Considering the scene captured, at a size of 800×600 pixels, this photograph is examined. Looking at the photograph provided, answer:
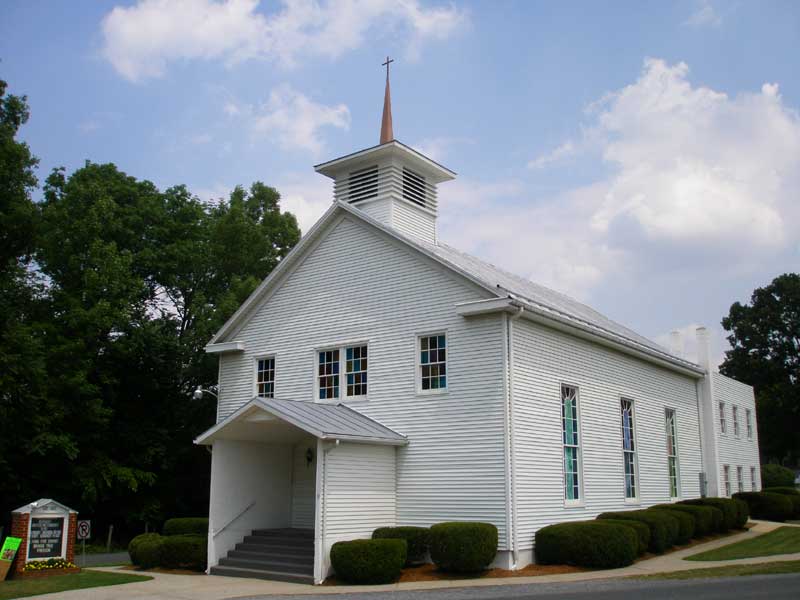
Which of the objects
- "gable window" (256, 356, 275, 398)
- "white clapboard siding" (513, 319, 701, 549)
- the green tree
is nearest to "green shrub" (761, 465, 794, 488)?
the green tree

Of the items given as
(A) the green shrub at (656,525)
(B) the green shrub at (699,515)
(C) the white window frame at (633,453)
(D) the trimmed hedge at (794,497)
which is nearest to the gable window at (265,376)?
(A) the green shrub at (656,525)

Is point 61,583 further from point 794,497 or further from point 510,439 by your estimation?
point 794,497

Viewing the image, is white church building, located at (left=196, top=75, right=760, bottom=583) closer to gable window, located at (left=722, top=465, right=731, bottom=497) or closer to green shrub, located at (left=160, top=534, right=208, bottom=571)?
green shrub, located at (left=160, top=534, right=208, bottom=571)

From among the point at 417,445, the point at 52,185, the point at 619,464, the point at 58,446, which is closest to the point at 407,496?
the point at 417,445

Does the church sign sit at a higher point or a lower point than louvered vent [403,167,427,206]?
lower

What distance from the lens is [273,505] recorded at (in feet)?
68.7

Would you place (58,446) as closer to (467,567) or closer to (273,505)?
(273,505)

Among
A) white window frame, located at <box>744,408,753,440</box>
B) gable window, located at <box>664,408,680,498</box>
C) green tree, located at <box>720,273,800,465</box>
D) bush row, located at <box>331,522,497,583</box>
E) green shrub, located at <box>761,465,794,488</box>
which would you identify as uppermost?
green tree, located at <box>720,273,800,465</box>

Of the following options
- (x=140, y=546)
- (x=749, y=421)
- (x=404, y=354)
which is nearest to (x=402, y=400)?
(x=404, y=354)

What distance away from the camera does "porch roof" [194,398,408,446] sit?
56.6 ft

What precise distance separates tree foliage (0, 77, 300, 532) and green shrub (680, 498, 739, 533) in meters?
18.9

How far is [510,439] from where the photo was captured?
Result: 17828 millimetres

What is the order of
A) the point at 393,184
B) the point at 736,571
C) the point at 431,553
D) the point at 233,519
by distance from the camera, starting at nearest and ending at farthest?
the point at 736,571 < the point at 431,553 < the point at 233,519 < the point at 393,184

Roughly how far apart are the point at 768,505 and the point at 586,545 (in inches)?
662
